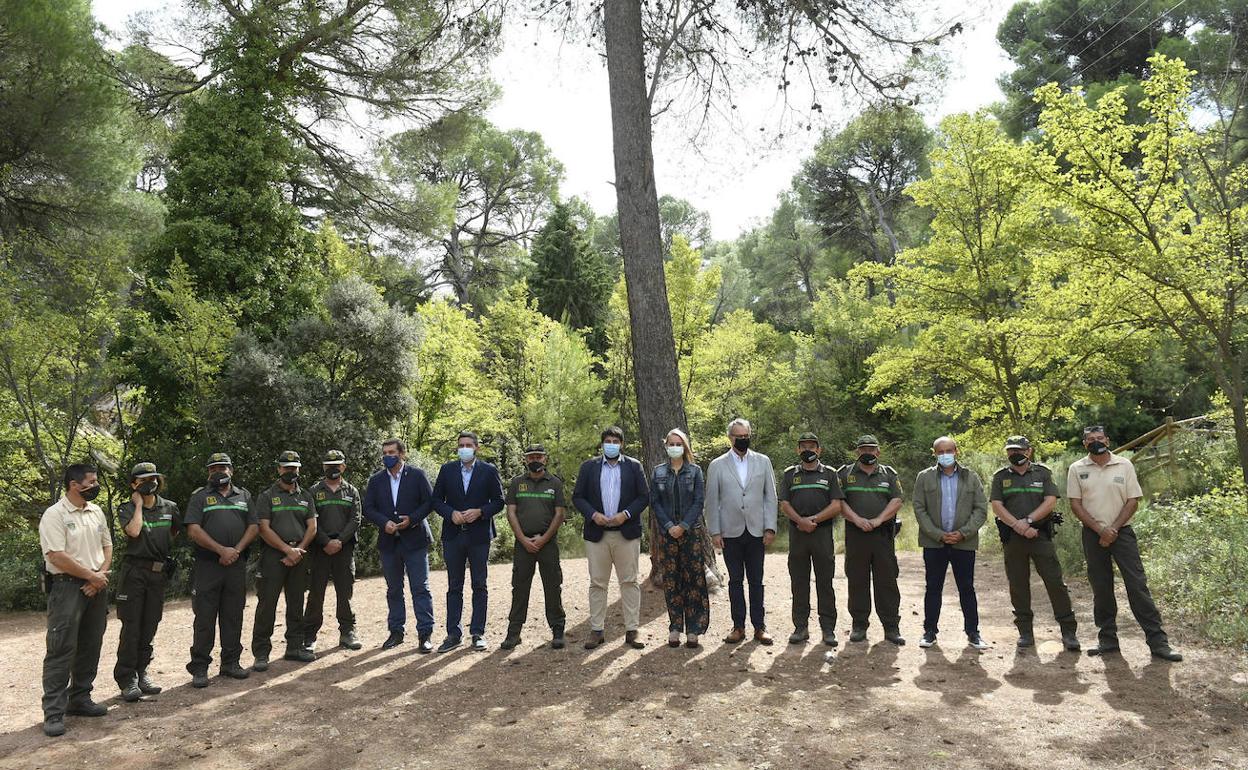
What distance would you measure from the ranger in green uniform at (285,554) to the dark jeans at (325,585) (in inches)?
3.8

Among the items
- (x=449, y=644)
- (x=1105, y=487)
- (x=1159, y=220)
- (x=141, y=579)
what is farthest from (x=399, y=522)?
(x=1159, y=220)

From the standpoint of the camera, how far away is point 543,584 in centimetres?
724

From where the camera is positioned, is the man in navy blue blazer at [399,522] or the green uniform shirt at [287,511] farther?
the man in navy blue blazer at [399,522]

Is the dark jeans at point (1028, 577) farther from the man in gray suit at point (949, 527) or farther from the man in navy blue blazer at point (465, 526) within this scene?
the man in navy blue blazer at point (465, 526)

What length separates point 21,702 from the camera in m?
6.27

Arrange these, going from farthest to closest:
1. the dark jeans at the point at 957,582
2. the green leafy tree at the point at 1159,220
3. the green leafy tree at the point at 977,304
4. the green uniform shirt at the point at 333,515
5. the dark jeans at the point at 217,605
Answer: the green leafy tree at the point at 977,304 < the green leafy tree at the point at 1159,220 < the green uniform shirt at the point at 333,515 < the dark jeans at the point at 957,582 < the dark jeans at the point at 217,605

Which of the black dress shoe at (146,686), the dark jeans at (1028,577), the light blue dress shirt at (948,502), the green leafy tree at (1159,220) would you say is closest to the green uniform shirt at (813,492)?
the light blue dress shirt at (948,502)

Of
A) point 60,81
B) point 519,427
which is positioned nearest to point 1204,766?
point 60,81

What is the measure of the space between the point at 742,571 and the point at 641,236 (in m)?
4.26

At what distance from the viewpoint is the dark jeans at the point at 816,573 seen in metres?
7.00

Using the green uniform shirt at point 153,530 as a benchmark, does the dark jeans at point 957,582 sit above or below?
below

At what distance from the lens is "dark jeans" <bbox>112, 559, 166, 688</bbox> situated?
5.95 metres

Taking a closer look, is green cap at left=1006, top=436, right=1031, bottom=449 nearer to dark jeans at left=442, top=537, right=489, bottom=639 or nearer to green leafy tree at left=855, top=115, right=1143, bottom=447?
dark jeans at left=442, top=537, right=489, bottom=639

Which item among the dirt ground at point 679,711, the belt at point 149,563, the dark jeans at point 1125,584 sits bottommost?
the dirt ground at point 679,711
